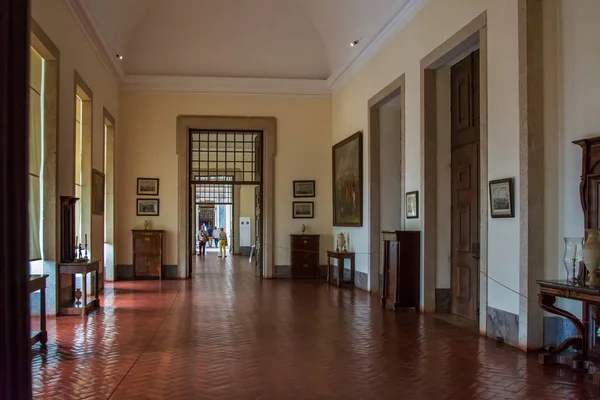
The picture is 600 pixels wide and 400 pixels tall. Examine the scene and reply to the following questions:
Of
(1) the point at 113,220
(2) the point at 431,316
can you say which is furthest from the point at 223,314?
(1) the point at 113,220

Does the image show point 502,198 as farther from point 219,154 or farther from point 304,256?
point 219,154

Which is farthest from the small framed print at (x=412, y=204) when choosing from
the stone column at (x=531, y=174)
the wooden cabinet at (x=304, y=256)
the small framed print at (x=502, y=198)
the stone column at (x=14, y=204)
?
the stone column at (x=14, y=204)

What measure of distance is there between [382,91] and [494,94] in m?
4.67

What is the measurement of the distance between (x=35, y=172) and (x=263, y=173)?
8094mm

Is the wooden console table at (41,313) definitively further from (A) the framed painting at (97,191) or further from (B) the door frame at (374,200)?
(B) the door frame at (374,200)

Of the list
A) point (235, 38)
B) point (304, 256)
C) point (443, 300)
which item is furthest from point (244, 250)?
point (443, 300)

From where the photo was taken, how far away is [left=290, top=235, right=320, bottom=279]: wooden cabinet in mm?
15938

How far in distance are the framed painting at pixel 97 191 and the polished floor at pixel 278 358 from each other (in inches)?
115

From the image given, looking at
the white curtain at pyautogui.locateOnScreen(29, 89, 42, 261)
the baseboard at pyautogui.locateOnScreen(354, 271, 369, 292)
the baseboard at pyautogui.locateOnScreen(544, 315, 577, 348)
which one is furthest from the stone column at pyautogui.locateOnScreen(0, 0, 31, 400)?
the baseboard at pyautogui.locateOnScreen(354, 271, 369, 292)

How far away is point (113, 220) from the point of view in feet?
48.9

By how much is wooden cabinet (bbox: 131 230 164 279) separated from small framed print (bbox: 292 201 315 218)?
3727mm

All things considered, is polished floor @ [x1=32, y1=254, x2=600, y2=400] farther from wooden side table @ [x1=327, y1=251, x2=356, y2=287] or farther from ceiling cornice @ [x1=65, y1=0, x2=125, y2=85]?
ceiling cornice @ [x1=65, y1=0, x2=125, y2=85]

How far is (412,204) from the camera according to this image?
10.2 meters

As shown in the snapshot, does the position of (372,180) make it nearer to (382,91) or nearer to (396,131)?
(396,131)
